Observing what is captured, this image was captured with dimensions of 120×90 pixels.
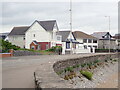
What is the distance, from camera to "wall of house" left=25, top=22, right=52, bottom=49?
55.2 metres

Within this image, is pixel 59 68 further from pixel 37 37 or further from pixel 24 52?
pixel 37 37

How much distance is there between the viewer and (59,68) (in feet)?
54.2

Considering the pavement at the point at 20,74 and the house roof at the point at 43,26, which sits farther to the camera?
the house roof at the point at 43,26

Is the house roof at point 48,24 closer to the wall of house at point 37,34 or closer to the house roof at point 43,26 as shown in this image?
the house roof at point 43,26

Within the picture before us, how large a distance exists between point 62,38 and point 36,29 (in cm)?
961

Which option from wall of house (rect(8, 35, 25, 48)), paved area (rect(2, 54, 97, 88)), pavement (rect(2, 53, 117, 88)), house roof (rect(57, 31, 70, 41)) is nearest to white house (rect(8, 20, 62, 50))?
wall of house (rect(8, 35, 25, 48))

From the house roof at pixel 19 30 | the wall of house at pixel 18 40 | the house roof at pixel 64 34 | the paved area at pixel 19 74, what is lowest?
the paved area at pixel 19 74

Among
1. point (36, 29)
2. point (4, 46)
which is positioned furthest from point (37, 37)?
Answer: point (4, 46)

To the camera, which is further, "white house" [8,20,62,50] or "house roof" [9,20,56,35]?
"house roof" [9,20,56,35]

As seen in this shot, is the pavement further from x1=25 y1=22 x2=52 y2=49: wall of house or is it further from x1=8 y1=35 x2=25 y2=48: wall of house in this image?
x1=8 y1=35 x2=25 y2=48: wall of house

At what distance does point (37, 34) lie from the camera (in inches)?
2222

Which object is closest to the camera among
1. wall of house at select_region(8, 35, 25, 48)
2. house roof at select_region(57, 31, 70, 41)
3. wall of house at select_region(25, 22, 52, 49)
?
wall of house at select_region(25, 22, 52, 49)

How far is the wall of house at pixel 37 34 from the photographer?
181 feet

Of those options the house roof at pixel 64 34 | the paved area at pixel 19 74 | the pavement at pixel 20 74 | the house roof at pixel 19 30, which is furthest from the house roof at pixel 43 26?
the pavement at pixel 20 74
